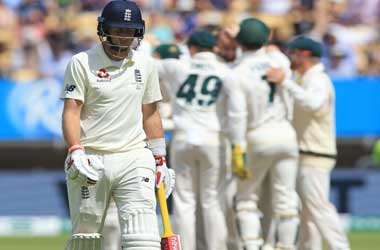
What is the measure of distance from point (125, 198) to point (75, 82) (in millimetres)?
677

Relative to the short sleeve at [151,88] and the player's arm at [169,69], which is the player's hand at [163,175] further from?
the player's arm at [169,69]

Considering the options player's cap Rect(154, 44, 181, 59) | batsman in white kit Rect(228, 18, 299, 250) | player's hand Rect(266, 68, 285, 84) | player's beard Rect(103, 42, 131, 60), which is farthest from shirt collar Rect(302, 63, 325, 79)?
player's beard Rect(103, 42, 131, 60)

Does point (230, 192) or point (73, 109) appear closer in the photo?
point (73, 109)

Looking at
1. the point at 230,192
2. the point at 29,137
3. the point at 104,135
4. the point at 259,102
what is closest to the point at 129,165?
the point at 104,135

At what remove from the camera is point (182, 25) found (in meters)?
15.5

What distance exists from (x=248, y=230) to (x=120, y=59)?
2.91 metres

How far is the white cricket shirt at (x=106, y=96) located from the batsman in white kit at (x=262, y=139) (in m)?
2.44

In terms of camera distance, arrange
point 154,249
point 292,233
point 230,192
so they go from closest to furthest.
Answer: point 154,249, point 292,233, point 230,192

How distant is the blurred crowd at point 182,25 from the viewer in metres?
14.9

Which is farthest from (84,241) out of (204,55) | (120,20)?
(204,55)

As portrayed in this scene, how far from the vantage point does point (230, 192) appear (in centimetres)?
966

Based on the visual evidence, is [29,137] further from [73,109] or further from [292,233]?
[73,109]

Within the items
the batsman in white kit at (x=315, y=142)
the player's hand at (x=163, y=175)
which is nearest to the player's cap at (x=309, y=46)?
the batsman in white kit at (x=315, y=142)

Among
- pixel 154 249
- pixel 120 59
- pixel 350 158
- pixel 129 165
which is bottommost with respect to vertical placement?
pixel 154 249
